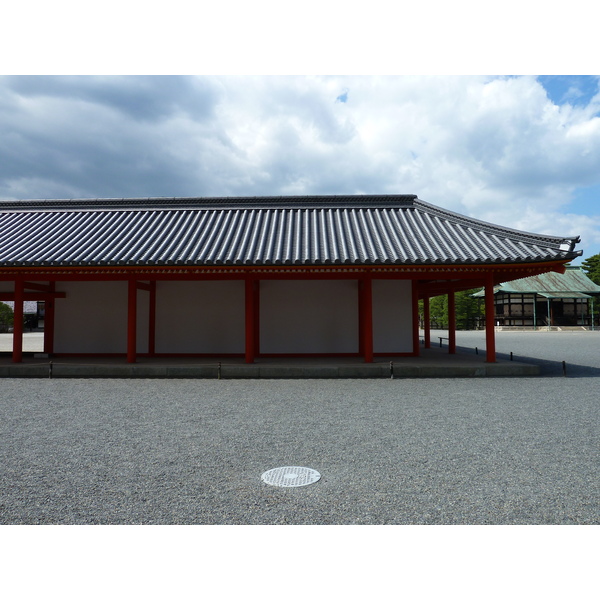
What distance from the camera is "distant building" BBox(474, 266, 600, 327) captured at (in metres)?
41.8

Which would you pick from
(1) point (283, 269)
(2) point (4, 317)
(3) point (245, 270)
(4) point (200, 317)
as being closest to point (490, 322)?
(1) point (283, 269)

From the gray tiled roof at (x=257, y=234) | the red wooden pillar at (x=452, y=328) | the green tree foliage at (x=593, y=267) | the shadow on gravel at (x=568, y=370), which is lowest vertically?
the shadow on gravel at (x=568, y=370)

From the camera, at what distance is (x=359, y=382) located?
33.5 ft

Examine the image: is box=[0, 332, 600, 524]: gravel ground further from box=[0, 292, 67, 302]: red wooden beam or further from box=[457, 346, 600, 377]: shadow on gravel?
box=[0, 292, 67, 302]: red wooden beam

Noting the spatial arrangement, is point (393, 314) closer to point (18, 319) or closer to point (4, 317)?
point (18, 319)

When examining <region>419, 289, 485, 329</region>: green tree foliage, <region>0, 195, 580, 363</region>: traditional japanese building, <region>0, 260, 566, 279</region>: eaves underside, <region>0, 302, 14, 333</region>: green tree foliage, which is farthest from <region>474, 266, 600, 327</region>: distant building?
<region>0, 302, 14, 333</region>: green tree foliage

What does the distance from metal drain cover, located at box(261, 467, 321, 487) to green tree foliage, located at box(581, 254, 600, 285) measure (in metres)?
54.8

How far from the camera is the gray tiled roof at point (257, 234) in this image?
11.1m

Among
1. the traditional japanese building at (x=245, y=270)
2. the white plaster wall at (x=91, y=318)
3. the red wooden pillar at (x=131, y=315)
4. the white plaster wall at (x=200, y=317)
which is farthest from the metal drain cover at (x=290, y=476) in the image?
the white plaster wall at (x=91, y=318)

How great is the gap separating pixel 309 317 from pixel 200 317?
3534mm

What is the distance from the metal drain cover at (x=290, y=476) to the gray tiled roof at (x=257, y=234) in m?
6.84

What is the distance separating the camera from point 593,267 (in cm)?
5034

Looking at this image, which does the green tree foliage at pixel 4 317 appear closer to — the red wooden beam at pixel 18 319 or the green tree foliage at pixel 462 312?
the red wooden beam at pixel 18 319

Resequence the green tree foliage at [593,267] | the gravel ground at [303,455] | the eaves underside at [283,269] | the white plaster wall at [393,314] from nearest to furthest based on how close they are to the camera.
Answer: the gravel ground at [303,455] < the eaves underside at [283,269] < the white plaster wall at [393,314] < the green tree foliage at [593,267]
